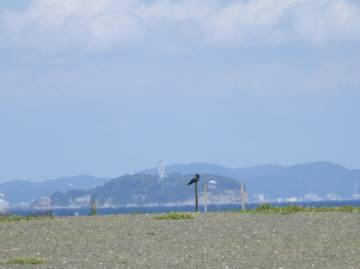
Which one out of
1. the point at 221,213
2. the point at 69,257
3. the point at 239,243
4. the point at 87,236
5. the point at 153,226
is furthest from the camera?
the point at 221,213

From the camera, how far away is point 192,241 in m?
27.1

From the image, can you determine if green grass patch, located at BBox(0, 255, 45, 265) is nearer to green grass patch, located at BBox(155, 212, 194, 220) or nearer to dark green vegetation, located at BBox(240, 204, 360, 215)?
green grass patch, located at BBox(155, 212, 194, 220)

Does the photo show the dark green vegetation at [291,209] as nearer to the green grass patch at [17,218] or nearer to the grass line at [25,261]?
the green grass patch at [17,218]

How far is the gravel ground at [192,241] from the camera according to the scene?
23641 mm

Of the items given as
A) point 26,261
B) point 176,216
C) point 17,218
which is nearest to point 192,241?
point 26,261

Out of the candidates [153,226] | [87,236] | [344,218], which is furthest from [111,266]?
[344,218]

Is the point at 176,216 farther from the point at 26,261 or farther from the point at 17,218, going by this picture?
the point at 26,261

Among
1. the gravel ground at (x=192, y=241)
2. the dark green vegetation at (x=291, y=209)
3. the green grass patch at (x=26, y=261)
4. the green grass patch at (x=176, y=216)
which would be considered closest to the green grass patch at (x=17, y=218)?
the gravel ground at (x=192, y=241)

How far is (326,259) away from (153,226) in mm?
7740

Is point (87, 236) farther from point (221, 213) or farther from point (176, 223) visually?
point (221, 213)

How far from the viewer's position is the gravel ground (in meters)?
23.6

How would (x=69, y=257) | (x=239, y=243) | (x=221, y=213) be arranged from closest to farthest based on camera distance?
(x=69, y=257) → (x=239, y=243) → (x=221, y=213)

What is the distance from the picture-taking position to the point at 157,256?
24578mm

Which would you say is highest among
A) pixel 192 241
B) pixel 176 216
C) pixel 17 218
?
pixel 17 218
